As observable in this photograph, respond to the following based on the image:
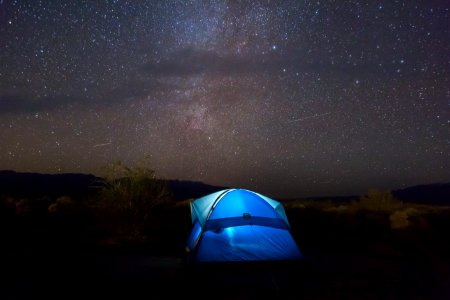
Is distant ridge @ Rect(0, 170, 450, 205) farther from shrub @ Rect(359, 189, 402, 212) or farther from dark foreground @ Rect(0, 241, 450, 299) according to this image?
dark foreground @ Rect(0, 241, 450, 299)

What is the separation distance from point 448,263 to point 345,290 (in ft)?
15.6

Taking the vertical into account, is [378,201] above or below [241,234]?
below

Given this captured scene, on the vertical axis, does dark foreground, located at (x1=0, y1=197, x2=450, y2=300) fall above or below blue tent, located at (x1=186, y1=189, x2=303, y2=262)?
below

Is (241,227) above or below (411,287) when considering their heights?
above

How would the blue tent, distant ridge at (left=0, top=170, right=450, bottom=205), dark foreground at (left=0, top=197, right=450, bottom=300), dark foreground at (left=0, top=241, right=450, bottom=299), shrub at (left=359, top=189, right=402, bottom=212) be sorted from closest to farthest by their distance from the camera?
dark foreground at (left=0, top=241, right=450, bottom=299)
dark foreground at (left=0, top=197, right=450, bottom=300)
the blue tent
shrub at (left=359, top=189, right=402, bottom=212)
distant ridge at (left=0, top=170, right=450, bottom=205)

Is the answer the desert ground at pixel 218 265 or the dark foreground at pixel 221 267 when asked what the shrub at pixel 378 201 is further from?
the dark foreground at pixel 221 267

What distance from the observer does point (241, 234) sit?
378 inches

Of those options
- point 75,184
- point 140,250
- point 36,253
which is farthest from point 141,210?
point 75,184

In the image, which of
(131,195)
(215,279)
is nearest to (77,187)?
(131,195)

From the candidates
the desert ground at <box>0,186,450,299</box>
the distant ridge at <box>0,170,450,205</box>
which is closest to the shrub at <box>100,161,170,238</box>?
the desert ground at <box>0,186,450,299</box>

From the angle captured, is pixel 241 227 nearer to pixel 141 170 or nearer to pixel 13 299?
pixel 13 299

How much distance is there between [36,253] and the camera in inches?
415

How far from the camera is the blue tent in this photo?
30.7 ft

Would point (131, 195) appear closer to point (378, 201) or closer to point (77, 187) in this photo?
point (378, 201)
